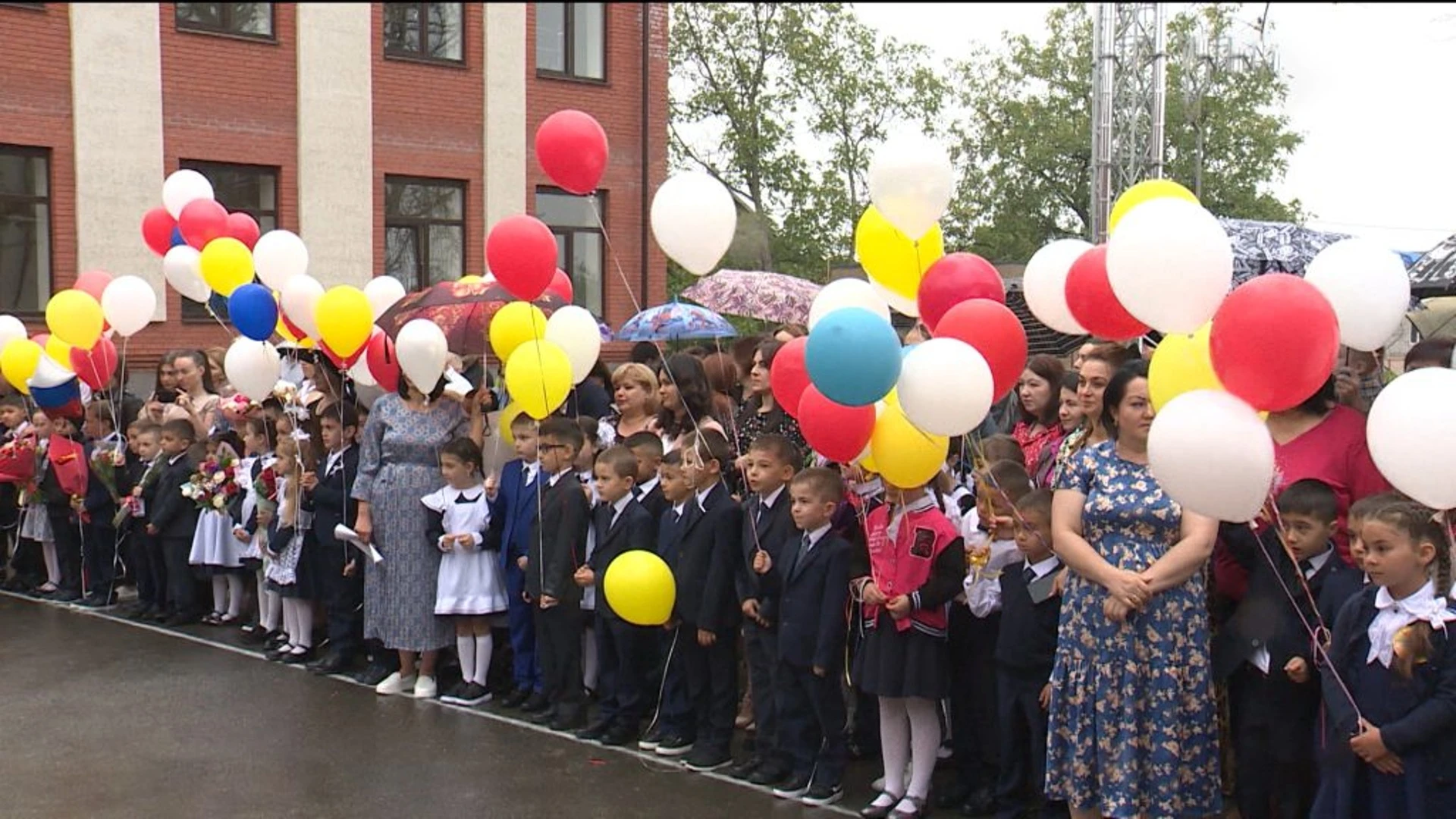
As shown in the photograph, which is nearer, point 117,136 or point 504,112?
point 117,136

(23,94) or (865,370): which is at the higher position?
(23,94)

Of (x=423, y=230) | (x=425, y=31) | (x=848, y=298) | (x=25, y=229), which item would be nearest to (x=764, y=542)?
(x=848, y=298)

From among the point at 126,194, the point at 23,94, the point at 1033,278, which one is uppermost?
the point at 23,94

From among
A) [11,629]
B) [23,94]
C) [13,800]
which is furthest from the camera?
[23,94]

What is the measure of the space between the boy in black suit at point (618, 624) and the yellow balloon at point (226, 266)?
2.64 metres

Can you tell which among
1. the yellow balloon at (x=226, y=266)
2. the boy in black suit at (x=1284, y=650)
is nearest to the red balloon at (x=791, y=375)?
the boy in black suit at (x=1284, y=650)

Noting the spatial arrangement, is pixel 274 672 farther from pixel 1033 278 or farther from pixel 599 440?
pixel 1033 278

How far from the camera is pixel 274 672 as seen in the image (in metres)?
7.66

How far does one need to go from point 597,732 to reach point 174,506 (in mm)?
3961

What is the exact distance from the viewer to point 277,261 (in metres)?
7.45

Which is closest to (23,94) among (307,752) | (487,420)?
(487,420)

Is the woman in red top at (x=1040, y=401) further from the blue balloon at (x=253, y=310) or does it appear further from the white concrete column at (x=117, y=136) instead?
the white concrete column at (x=117, y=136)

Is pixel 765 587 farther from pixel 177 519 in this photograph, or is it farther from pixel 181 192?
pixel 177 519

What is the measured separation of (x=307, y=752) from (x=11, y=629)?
3855 millimetres
